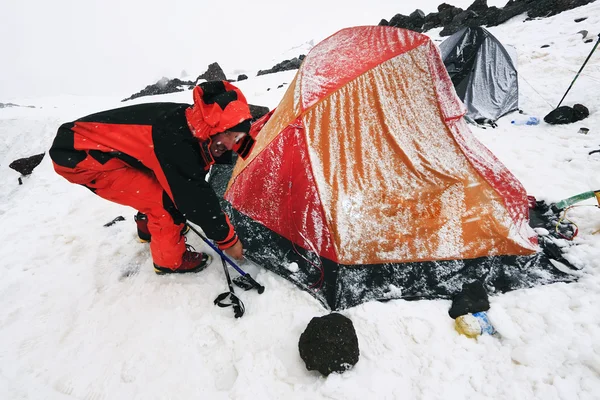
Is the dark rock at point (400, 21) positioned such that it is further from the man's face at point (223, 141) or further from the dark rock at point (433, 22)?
the man's face at point (223, 141)

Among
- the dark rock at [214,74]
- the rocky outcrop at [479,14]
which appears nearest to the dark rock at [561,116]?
the rocky outcrop at [479,14]

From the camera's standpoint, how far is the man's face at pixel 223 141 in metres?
1.98

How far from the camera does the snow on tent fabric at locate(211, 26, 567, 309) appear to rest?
234 cm

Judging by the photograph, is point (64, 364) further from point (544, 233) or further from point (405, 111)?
point (544, 233)

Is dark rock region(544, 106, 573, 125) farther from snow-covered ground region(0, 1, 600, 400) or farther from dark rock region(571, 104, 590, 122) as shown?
snow-covered ground region(0, 1, 600, 400)

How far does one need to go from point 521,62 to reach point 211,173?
9.15m

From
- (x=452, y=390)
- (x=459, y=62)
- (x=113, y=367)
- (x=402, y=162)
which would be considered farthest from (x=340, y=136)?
(x=459, y=62)

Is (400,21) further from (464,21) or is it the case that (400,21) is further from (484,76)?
(484,76)

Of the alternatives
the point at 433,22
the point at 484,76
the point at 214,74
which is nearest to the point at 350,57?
the point at 484,76

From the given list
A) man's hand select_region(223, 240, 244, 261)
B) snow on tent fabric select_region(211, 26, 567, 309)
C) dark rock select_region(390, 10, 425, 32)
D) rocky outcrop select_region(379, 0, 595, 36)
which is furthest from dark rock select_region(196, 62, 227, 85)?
man's hand select_region(223, 240, 244, 261)

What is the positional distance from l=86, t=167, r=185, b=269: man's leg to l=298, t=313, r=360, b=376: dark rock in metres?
1.35

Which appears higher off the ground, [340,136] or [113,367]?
[340,136]

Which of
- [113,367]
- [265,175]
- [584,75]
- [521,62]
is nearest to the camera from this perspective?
[113,367]

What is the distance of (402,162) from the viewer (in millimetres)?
2482
